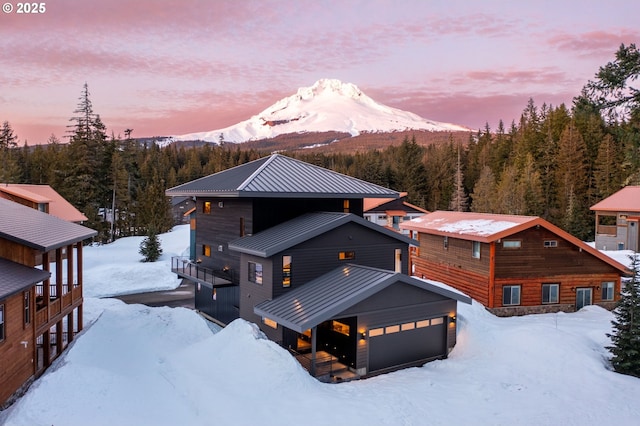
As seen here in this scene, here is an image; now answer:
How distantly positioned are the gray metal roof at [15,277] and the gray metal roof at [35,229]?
828 millimetres

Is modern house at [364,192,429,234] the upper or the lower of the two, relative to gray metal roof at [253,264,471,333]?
upper

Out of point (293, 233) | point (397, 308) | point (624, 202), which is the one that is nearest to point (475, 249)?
point (397, 308)

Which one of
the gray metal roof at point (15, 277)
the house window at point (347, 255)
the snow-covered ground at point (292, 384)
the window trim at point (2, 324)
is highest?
the gray metal roof at point (15, 277)

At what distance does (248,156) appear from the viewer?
109000mm

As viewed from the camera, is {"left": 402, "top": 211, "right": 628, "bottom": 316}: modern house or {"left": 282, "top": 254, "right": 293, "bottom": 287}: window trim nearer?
{"left": 282, "top": 254, "right": 293, "bottom": 287}: window trim

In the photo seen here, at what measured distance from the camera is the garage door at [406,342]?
56.7 ft

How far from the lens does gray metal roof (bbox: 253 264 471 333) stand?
635 inches

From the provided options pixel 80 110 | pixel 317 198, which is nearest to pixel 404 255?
pixel 317 198

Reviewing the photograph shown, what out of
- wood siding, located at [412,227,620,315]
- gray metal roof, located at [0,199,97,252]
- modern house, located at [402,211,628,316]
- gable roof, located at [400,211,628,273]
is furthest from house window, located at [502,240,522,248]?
gray metal roof, located at [0,199,97,252]

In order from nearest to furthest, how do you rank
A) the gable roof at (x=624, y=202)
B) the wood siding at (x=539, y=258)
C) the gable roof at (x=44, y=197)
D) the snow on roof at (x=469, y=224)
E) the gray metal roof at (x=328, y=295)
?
the gray metal roof at (x=328, y=295) → the wood siding at (x=539, y=258) → the snow on roof at (x=469, y=224) → the gable roof at (x=44, y=197) → the gable roof at (x=624, y=202)

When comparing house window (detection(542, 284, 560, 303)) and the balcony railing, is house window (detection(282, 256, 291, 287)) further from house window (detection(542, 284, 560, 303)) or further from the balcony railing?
house window (detection(542, 284, 560, 303))

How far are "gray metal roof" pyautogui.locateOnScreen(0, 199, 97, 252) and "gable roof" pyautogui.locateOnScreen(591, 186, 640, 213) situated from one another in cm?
4214

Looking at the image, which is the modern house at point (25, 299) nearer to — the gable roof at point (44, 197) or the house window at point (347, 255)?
the house window at point (347, 255)

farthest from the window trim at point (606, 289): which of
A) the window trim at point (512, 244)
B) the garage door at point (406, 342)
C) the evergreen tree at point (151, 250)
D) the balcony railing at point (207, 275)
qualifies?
the evergreen tree at point (151, 250)
